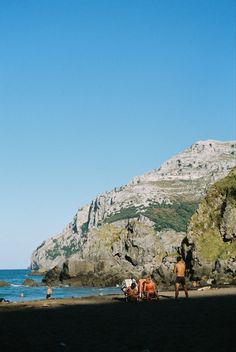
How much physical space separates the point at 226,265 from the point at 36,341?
8086 centimetres

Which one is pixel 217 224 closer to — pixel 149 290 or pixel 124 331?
pixel 149 290

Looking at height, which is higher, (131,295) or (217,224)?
(217,224)

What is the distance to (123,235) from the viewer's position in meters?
147

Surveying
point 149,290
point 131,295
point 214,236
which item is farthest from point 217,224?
point 131,295

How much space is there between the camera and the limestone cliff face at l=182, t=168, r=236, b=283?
311 feet

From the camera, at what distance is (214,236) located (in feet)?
348

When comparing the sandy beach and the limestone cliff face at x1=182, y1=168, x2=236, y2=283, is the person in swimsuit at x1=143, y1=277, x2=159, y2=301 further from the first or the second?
the limestone cliff face at x1=182, y1=168, x2=236, y2=283

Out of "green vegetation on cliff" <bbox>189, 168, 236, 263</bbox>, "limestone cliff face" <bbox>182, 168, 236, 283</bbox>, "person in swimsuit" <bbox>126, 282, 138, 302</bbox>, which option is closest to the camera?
"person in swimsuit" <bbox>126, 282, 138, 302</bbox>

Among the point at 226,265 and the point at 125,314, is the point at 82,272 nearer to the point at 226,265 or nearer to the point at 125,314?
the point at 226,265

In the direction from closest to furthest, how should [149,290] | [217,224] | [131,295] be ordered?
1. [131,295]
2. [149,290]
3. [217,224]

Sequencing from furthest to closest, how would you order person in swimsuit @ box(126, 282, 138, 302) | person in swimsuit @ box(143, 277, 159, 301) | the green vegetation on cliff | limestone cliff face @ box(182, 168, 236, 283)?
the green vegetation on cliff < limestone cliff face @ box(182, 168, 236, 283) < person in swimsuit @ box(143, 277, 159, 301) < person in swimsuit @ box(126, 282, 138, 302)

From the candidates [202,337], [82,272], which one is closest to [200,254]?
[82,272]

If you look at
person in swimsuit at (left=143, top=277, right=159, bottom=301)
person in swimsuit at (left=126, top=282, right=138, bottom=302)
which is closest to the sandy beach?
person in swimsuit at (left=126, top=282, right=138, bottom=302)

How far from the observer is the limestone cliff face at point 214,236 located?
94.9 metres
